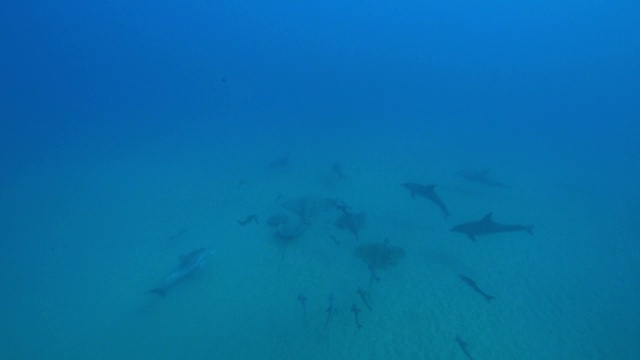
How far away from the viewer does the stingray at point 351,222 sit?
11.6m

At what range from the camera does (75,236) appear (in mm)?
13320

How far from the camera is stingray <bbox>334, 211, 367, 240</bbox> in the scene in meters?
11.6

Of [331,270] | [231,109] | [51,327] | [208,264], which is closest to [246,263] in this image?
[208,264]

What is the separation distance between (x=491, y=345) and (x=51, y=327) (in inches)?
444

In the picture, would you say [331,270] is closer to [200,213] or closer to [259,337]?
[259,337]

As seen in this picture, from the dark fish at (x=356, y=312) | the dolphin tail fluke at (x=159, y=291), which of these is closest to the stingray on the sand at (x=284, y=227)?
the dark fish at (x=356, y=312)

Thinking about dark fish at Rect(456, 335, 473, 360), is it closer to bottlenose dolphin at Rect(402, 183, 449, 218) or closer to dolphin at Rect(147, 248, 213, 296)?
bottlenose dolphin at Rect(402, 183, 449, 218)

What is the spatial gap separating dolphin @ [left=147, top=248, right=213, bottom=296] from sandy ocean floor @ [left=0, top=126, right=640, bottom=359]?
0.36 m

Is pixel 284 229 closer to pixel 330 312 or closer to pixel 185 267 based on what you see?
pixel 185 267

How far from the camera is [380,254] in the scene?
1041 centimetres

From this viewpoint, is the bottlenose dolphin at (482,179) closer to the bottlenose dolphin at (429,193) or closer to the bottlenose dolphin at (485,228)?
the bottlenose dolphin at (429,193)

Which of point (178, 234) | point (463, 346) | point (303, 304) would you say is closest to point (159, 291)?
point (178, 234)

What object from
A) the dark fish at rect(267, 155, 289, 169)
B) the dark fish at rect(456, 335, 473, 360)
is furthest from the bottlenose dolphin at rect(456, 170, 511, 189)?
the dark fish at rect(456, 335, 473, 360)

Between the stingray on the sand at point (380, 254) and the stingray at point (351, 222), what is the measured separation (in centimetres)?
71
